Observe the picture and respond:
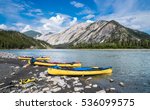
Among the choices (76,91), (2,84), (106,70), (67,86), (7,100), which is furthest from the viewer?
(106,70)

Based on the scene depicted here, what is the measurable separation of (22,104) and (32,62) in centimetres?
5248

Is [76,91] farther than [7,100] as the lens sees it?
Yes

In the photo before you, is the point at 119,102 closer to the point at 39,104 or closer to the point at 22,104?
the point at 39,104

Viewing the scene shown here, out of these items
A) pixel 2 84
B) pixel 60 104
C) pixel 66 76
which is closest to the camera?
pixel 60 104

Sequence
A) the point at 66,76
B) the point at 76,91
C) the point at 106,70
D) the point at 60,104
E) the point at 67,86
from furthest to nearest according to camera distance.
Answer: the point at 106,70, the point at 66,76, the point at 67,86, the point at 76,91, the point at 60,104

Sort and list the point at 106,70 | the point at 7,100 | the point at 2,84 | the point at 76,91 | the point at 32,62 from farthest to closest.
Result: the point at 32,62
the point at 106,70
the point at 2,84
the point at 76,91
the point at 7,100

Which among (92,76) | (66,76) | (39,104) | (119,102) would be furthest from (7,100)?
(92,76)

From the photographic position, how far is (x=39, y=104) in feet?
68.3

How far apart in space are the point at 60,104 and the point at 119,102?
589cm

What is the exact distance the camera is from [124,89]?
3628cm

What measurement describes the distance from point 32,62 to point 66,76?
93.2 ft

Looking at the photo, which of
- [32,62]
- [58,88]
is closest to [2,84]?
[58,88]

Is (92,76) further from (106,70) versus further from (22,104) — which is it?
(22,104)

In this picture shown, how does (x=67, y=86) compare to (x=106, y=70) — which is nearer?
(x=67, y=86)
